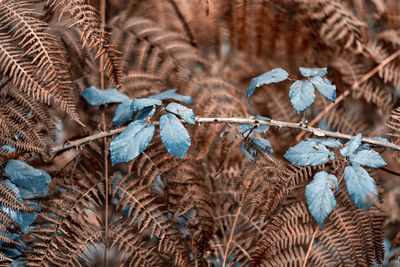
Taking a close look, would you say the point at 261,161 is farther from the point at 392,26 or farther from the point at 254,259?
the point at 392,26

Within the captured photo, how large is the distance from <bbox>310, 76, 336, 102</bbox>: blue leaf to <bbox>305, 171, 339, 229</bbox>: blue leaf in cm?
17

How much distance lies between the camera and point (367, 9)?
133 cm

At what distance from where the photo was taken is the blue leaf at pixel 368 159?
0.69 m

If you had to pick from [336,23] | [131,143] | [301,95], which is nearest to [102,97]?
[131,143]

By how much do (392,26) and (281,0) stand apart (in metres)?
0.40

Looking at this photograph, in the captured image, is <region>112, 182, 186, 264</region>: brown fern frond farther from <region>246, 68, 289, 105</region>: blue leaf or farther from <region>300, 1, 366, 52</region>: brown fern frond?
<region>300, 1, 366, 52</region>: brown fern frond

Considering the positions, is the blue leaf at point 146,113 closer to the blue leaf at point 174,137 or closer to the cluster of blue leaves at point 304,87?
the blue leaf at point 174,137

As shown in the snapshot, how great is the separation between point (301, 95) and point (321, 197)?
21cm

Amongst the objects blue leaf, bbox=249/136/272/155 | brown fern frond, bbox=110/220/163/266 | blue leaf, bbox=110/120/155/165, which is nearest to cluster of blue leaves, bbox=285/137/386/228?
blue leaf, bbox=249/136/272/155

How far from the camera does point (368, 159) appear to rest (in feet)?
2.29

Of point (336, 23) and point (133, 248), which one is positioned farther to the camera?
point (336, 23)

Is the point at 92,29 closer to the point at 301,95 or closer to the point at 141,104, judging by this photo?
the point at 141,104

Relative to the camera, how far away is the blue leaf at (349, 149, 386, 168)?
2.26 ft

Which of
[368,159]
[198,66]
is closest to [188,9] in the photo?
[198,66]
